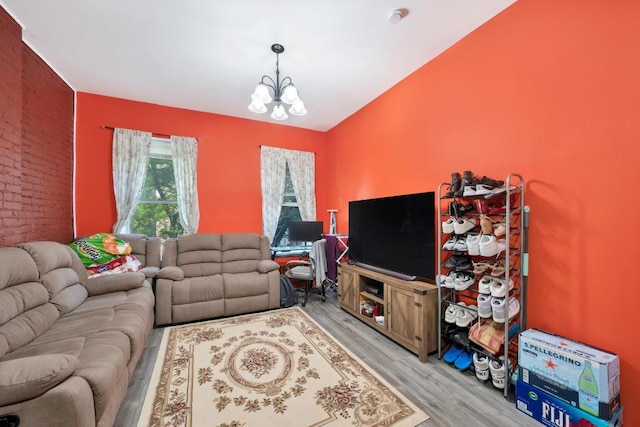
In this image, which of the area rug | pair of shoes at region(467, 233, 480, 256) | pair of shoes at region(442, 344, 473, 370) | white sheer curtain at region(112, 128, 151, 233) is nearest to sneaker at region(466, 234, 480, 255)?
pair of shoes at region(467, 233, 480, 256)

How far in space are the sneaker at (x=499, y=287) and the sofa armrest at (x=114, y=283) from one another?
3335 millimetres

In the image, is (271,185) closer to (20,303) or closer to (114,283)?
(114,283)

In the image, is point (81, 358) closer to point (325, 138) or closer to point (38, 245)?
point (38, 245)

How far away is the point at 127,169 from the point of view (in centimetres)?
372

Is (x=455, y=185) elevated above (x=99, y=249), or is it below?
above

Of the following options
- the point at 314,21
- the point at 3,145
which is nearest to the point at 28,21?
the point at 3,145

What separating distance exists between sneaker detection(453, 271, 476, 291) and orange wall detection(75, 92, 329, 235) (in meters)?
2.97

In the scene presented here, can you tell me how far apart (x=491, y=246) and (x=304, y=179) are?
338cm

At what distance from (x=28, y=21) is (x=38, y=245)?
1.92 meters

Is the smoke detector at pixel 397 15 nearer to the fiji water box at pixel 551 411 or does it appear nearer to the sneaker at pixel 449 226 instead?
the sneaker at pixel 449 226

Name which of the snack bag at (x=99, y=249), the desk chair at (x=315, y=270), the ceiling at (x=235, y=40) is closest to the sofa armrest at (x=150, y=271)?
the snack bag at (x=99, y=249)

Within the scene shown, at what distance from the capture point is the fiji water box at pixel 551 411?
1.47m

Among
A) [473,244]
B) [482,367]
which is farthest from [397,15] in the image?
[482,367]

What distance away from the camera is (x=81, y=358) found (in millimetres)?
1500
